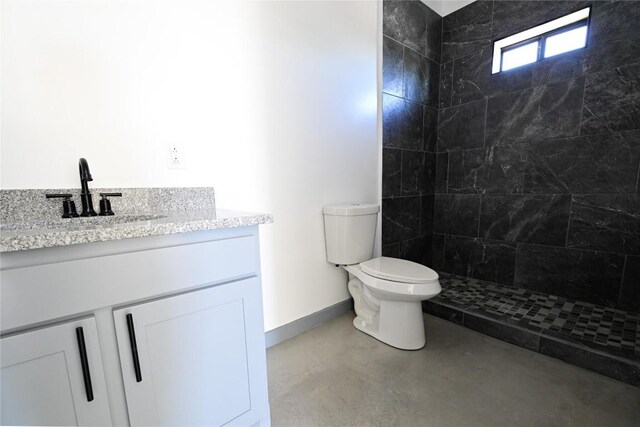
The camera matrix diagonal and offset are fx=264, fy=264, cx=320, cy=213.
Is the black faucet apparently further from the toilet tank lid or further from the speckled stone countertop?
the toilet tank lid

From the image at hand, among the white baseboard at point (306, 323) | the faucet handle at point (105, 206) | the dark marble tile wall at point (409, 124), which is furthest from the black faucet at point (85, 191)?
the dark marble tile wall at point (409, 124)

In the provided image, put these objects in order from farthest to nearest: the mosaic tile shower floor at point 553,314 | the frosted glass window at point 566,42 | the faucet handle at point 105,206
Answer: the frosted glass window at point 566,42, the mosaic tile shower floor at point 553,314, the faucet handle at point 105,206

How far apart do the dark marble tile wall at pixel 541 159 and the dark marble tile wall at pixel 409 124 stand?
0.07 meters

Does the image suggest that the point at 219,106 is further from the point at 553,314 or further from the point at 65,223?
the point at 553,314

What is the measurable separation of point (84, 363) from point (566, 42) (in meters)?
3.03

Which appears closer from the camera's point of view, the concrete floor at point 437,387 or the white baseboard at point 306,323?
the concrete floor at point 437,387

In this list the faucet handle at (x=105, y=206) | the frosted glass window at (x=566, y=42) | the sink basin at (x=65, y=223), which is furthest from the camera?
the frosted glass window at (x=566, y=42)

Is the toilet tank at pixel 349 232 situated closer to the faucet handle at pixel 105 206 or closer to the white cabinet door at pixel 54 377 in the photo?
the faucet handle at pixel 105 206

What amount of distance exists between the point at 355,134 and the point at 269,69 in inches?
28.2

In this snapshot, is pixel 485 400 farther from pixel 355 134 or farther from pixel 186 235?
pixel 355 134

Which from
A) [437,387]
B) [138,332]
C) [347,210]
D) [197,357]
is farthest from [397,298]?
[138,332]

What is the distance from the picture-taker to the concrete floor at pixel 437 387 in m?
1.09

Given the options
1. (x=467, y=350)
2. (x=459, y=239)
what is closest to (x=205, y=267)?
(x=467, y=350)

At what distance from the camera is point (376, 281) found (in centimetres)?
154
